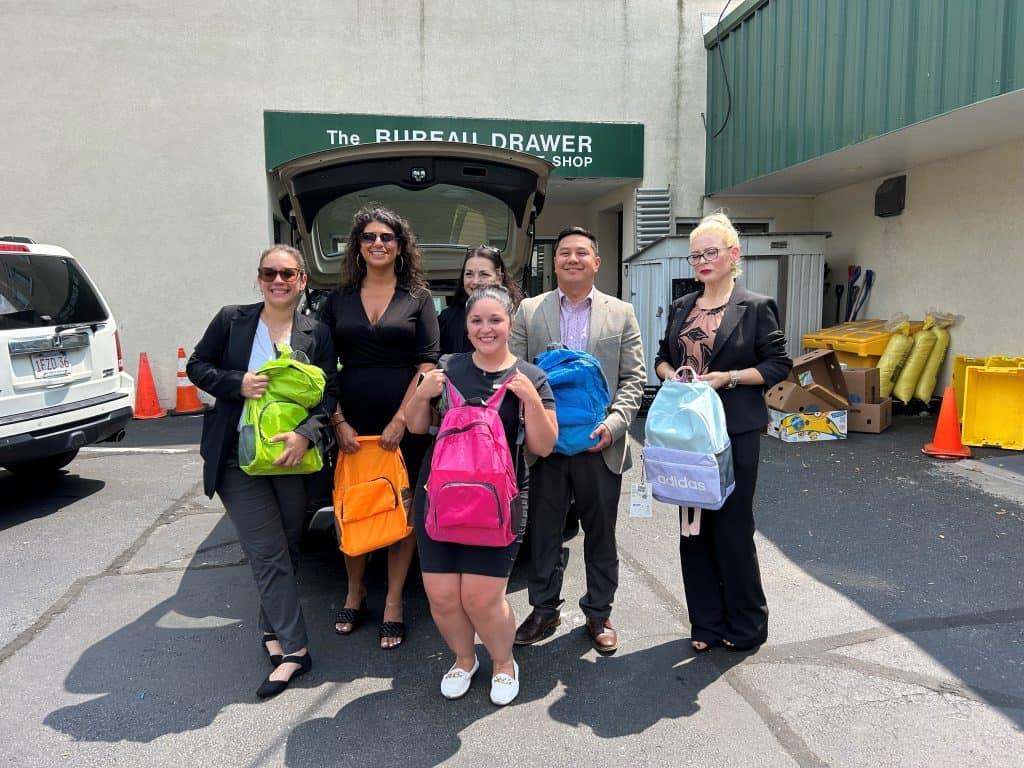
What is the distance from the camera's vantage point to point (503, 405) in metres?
2.67

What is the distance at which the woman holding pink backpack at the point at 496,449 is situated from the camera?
263 centimetres

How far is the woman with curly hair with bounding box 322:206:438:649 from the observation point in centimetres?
321

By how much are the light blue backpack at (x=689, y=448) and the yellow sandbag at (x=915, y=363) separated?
21.1ft

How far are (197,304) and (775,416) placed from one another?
751 cm

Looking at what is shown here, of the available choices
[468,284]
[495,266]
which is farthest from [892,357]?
[468,284]

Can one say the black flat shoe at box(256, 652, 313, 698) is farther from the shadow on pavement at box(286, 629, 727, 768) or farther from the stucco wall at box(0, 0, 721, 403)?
the stucco wall at box(0, 0, 721, 403)

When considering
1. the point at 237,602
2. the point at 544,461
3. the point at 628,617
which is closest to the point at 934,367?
the point at 628,617

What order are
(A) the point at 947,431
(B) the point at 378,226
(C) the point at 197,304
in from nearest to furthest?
1. (B) the point at 378,226
2. (A) the point at 947,431
3. (C) the point at 197,304

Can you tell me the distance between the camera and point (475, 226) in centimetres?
502

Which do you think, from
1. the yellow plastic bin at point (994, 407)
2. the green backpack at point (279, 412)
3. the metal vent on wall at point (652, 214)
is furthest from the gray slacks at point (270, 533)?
the metal vent on wall at point (652, 214)

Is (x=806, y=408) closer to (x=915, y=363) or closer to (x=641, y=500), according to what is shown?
(x=915, y=363)

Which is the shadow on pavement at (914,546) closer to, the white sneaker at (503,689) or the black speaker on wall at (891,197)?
the white sneaker at (503,689)

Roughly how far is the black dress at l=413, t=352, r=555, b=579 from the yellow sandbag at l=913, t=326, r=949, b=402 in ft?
23.7

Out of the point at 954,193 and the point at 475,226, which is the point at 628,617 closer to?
the point at 475,226
